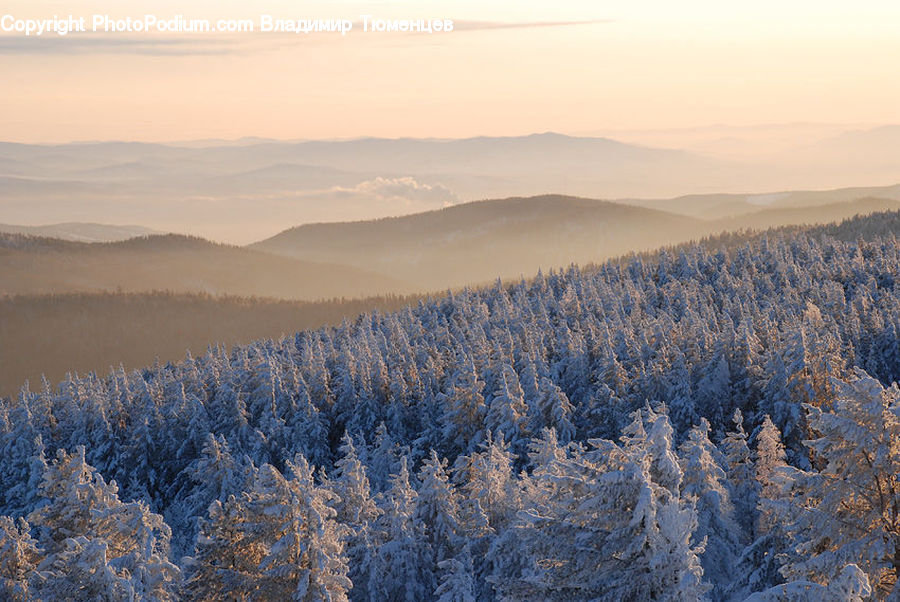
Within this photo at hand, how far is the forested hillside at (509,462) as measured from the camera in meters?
17.0

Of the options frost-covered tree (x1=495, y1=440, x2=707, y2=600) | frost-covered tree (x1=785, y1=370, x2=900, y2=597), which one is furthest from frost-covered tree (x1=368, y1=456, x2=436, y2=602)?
frost-covered tree (x1=785, y1=370, x2=900, y2=597)

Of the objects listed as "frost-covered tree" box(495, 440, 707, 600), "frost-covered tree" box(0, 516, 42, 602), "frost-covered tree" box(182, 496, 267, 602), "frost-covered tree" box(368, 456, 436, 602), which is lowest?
"frost-covered tree" box(368, 456, 436, 602)

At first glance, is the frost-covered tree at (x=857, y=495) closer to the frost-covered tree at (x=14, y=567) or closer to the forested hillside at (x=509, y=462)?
the forested hillside at (x=509, y=462)

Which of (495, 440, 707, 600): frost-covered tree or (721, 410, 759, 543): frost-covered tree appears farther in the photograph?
(721, 410, 759, 543): frost-covered tree

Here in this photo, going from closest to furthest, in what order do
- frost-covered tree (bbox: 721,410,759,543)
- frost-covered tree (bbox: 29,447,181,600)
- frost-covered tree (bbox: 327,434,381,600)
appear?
frost-covered tree (bbox: 29,447,181,600), frost-covered tree (bbox: 327,434,381,600), frost-covered tree (bbox: 721,410,759,543)

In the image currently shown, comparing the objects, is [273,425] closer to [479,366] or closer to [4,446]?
[479,366]

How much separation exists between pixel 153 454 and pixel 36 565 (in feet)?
130

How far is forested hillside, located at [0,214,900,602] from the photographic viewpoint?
1705 centimetres

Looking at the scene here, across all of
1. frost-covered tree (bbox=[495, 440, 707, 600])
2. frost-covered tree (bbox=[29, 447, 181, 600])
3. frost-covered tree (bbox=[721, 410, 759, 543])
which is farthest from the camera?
frost-covered tree (bbox=[721, 410, 759, 543])

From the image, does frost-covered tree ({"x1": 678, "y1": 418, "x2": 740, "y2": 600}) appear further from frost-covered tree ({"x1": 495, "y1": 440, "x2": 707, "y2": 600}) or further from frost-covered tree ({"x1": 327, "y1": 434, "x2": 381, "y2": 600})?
frost-covered tree ({"x1": 495, "y1": 440, "x2": 707, "y2": 600})

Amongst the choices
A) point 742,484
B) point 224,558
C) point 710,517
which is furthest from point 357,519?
point 742,484

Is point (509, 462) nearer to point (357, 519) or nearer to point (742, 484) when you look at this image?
point (357, 519)

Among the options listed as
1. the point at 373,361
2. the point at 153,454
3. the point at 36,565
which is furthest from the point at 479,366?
the point at 36,565

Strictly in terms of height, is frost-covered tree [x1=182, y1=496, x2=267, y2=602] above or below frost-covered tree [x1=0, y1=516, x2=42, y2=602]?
above
